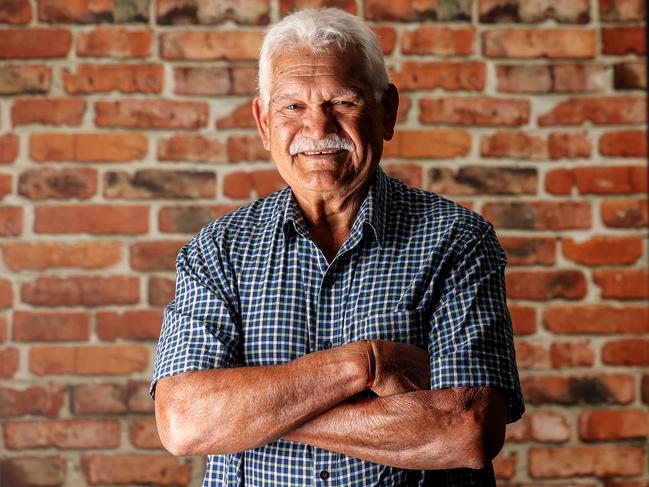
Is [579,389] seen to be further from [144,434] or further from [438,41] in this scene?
[144,434]

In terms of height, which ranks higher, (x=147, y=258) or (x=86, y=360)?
(x=147, y=258)

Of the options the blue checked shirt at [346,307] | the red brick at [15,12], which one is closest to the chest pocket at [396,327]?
the blue checked shirt at [346,307]

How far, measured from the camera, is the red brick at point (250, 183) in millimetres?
2041

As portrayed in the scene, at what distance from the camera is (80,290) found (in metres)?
2.02

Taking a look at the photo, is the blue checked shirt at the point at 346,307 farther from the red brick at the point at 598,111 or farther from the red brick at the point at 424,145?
the red brick at the point at 598,111

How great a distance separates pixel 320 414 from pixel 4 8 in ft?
4.91

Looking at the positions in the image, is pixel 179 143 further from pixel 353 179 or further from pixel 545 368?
pixel 545 368

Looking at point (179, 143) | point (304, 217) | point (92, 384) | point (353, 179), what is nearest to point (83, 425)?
point (92, 384)

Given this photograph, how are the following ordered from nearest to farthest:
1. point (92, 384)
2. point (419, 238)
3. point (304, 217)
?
point (419, 238) < point (304, 217) < point (92, 384)

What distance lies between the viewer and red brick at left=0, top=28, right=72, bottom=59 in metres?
2.03

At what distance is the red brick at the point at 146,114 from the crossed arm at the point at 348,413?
98 centimetres

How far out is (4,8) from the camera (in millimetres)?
2029

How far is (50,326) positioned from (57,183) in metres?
0.39

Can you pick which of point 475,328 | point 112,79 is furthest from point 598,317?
point 112,79
